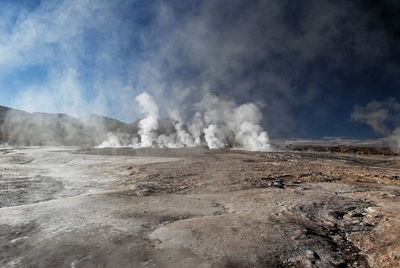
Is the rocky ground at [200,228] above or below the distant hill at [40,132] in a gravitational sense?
below

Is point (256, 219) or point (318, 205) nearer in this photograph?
point (256, 219)

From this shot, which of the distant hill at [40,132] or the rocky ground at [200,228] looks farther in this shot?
the distant hill at [40,132]

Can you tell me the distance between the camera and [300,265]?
→ 12.4 feet

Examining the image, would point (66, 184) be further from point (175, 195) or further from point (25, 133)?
point (25, 133)

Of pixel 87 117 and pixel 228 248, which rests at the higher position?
pixel 87 117

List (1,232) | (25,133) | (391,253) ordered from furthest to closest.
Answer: (25,133) < (1,232) < (391,253)

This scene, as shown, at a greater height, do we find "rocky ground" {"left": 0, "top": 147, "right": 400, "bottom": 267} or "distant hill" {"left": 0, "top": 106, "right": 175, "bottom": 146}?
"distant hill" {"left": 0, "top": 106, "right": 175, "bottom": 146}

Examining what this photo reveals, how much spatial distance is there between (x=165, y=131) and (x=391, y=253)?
375ft

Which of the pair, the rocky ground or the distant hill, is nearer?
Answer: the rocky ground

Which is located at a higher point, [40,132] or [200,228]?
[40,132]

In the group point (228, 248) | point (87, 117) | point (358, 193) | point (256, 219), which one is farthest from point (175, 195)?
point (87, 117)

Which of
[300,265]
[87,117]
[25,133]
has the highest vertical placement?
[87,117]

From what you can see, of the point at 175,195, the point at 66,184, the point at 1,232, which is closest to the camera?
the point at 1,232

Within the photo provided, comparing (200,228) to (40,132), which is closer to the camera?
(200,228)
